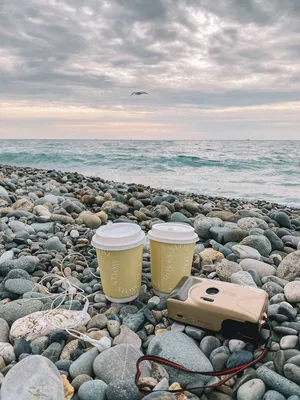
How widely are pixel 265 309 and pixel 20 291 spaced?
1.83 meters

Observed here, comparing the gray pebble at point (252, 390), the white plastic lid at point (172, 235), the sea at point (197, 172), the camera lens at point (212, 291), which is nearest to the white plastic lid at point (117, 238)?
the white plastic lid at point (172, 235)

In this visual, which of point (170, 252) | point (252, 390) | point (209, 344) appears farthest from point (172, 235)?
point (252, 390)

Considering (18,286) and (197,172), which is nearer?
(18,286)

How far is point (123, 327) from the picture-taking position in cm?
236

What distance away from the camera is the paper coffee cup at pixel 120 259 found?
8.21 ft

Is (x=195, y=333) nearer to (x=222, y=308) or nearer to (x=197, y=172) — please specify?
(x=222, y=308)

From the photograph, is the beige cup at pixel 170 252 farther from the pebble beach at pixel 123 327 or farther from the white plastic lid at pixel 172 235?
the pebble beach at pixel 123 327

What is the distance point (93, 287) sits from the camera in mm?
2971

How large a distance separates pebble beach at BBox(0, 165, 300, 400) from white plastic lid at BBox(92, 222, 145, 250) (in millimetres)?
477

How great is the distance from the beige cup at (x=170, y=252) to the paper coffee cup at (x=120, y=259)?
0.45 feet

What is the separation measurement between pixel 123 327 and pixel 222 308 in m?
0.66

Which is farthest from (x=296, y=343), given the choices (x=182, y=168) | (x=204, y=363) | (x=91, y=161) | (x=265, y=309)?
(x=91, y=161)

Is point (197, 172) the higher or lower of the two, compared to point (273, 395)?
lower

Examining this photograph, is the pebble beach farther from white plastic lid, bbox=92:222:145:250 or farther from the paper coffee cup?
white plastic lid, bbox=92:222:145:250
